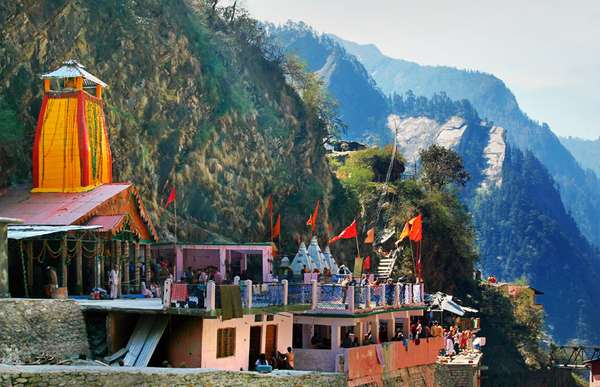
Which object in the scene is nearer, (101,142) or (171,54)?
(101,142)

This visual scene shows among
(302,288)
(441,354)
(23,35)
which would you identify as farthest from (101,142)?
(441,354)

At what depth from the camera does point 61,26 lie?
4491 centimetres

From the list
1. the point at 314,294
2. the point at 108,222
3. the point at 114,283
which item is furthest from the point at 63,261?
the point at 314,294

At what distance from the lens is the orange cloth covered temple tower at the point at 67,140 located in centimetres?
3706

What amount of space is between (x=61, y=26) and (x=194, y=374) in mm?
23575

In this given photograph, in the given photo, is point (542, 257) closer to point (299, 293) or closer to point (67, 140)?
point (67, 140)

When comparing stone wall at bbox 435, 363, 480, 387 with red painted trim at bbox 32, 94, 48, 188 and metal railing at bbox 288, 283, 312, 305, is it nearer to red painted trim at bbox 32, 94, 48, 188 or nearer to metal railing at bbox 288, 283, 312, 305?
metal railing at bbox 288, 283, 312, 305

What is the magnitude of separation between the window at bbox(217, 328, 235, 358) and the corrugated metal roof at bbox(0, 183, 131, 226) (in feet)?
20.2

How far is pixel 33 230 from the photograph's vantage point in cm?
3178

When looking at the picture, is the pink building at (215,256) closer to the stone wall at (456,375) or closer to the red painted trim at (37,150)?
the red painted trim at (37,150)

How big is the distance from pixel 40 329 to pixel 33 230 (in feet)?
17.1

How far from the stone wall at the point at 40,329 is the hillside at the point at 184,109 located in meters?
12.1

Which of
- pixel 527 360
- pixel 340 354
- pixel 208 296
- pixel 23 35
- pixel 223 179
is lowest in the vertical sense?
pixel 527 360

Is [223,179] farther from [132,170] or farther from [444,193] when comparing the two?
[444,193]
